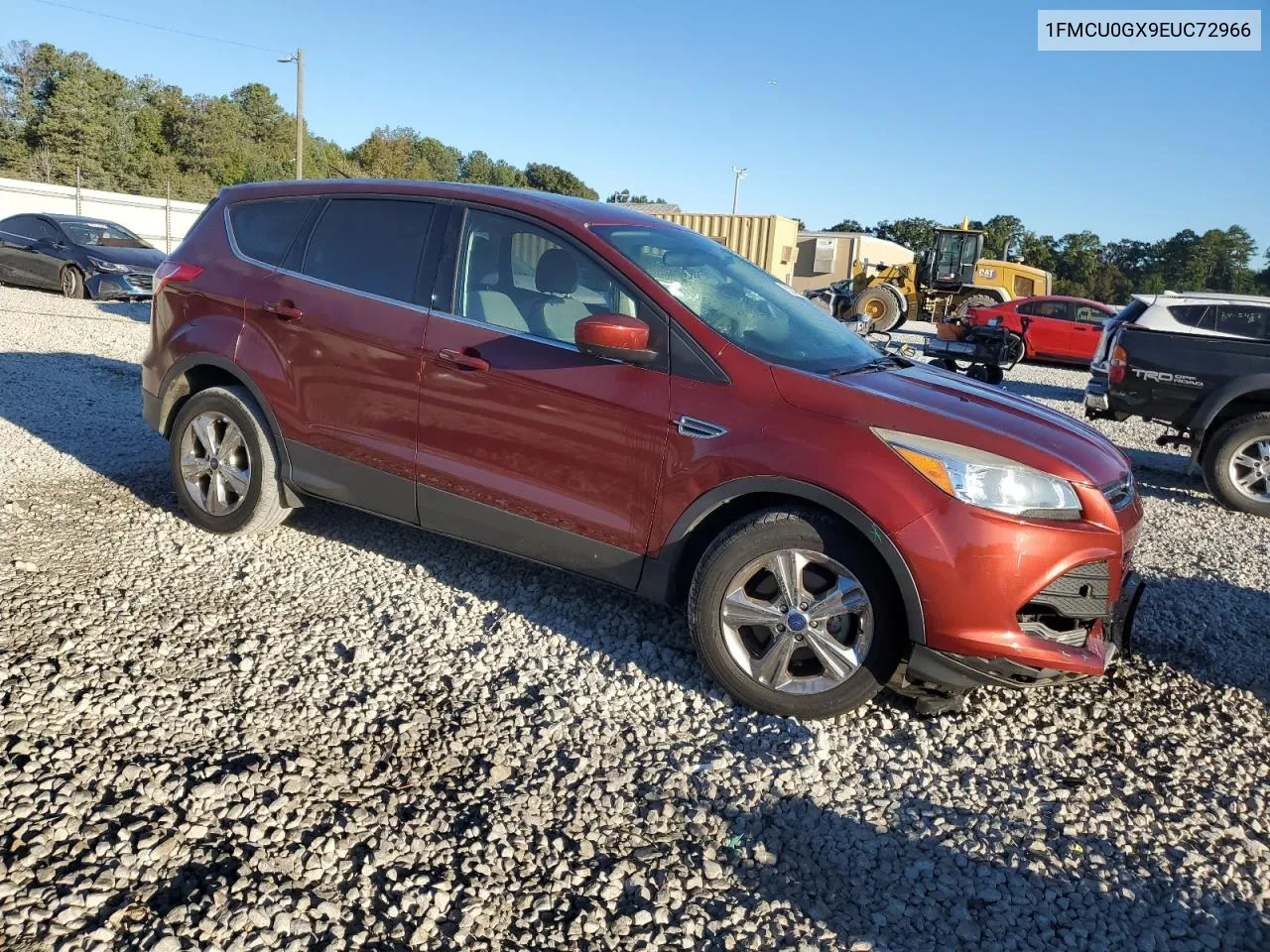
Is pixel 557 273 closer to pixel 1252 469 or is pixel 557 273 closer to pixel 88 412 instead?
pixel 88 412

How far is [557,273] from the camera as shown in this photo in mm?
3918

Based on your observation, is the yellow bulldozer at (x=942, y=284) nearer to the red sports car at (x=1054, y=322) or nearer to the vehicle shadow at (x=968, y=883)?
the red sports car at (x=1054, y=322)

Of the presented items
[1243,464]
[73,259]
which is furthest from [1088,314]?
[73,259]

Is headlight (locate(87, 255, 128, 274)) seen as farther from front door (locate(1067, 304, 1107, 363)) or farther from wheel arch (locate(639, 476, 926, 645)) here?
front door (locate(1067, 304, 1107, 363))

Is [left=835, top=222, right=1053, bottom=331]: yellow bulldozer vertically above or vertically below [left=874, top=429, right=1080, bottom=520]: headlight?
above

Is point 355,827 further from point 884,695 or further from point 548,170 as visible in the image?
point 548,170

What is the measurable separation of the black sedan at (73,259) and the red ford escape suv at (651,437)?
12.9 m

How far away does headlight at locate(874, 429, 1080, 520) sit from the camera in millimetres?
3137

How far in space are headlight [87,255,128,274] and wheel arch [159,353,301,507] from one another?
Result: 12.9 meters

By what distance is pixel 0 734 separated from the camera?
9.45 feet

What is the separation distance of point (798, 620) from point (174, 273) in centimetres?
381

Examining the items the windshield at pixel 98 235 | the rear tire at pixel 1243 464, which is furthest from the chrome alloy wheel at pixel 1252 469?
the windshield at pixel 98 235

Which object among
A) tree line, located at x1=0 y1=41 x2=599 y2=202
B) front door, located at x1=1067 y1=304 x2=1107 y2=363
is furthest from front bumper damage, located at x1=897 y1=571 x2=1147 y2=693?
tree line, located at x1=0 y1=41 x2=599 y2=202

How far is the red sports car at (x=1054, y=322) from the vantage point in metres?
20.4
